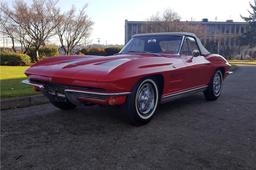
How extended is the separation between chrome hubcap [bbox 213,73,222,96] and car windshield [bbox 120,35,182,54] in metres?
1.68

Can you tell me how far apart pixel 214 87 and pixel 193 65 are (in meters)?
1.51

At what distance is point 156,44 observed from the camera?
5.87m

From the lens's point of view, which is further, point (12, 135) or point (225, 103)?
point (225, 103)

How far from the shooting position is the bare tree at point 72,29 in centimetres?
2900

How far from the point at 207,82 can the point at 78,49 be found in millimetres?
28548

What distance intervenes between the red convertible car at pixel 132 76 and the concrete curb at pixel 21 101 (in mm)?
921

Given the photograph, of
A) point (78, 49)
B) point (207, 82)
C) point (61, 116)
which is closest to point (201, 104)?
point (207, 82)

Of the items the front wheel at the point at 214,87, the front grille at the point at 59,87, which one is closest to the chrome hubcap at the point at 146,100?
the front grille at the point at 59,87

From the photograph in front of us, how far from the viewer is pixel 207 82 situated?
6594mm

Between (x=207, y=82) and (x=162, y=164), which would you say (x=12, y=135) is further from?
(x=207, y=82)

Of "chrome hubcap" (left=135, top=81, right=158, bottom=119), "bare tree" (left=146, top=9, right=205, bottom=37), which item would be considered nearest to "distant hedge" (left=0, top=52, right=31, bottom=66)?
"chrome hubcap" (left=135, top=81, right=158, bottom=119)

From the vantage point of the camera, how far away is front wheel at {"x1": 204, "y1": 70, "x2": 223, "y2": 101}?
6766mm

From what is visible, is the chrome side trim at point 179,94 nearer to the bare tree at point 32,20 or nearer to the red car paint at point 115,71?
the red car paint at point 115,71

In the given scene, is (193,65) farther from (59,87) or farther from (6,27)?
(6,27)
